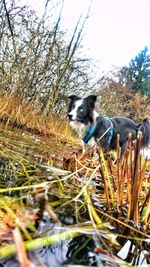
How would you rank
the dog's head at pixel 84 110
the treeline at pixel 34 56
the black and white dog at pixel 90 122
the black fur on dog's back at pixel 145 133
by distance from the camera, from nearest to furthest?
1. the black and white dog at pixel 90 122
2. the dog's head at pixel 84 110
3. the black fur on dog's back at pixel 145 133
4. the treeline at pixel 34 56

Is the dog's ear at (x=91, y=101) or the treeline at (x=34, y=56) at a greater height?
the treeline at (x=34, y=56)

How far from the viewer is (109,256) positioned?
3.08 feet

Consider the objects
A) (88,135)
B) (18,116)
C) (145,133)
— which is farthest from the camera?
(18,116)

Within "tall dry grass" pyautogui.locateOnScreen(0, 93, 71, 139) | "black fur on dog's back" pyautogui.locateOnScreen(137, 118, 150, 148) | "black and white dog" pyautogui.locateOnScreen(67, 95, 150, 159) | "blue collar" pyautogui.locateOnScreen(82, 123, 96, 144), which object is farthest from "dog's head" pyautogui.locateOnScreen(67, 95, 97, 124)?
"tall dry grass" pyautogui.locateOnScreen(0, 93, 71, 139)

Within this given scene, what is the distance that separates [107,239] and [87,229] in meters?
0.09

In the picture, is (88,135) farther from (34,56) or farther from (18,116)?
(34,56)

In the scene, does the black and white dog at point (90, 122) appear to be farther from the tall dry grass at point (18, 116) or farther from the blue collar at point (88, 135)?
the tall dry grass at point (18, 116)

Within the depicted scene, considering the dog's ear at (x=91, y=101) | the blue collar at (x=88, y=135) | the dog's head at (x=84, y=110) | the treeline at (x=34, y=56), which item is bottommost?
the blue collar at (x=88, y=135)

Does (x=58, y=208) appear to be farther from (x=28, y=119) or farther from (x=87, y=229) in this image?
(x=28, y=119)

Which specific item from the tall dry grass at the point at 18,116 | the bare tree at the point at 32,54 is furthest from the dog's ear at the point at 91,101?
the bare tree at the point at 32,54

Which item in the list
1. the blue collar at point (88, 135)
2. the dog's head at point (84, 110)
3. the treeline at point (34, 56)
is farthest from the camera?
the treeline at point (34, 56)

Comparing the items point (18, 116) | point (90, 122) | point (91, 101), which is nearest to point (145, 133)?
point (90, 122)

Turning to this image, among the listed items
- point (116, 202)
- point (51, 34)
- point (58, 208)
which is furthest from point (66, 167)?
point (51, 34)

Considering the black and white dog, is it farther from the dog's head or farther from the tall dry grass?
the tall dry grass
